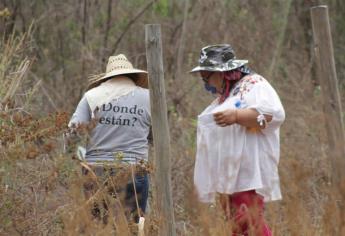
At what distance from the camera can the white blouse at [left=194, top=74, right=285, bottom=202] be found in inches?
223

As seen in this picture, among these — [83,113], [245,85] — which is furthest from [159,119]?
[83,113]

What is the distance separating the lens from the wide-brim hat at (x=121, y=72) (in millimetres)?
6117

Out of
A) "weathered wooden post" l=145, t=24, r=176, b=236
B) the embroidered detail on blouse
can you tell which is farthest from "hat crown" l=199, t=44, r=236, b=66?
"weathered wooden post" l=145, t=24, r=176, b=236

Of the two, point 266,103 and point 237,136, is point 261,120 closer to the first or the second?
point 266,103

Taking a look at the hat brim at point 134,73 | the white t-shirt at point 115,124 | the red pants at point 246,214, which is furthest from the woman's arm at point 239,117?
the hat brim at point 134,73

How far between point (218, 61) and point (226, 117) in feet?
1.48

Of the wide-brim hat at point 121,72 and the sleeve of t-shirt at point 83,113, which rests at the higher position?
the wide-brim hat at point 121,72

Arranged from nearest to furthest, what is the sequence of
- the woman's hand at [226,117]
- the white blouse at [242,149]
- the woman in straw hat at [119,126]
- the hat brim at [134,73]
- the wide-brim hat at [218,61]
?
the woman's hand at [226,117]
the white blouse at [242,149]
the wide-brim hat at [218,61]
the woman in straw hat at [119,126]
the hat brim at [134,73]

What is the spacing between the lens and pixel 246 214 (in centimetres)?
425

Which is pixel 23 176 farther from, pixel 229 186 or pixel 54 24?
pixel 54 24

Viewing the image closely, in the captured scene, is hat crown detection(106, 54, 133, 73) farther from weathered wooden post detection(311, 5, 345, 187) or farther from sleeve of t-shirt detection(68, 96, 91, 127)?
weathered wooden post detection(311, 5, 345, 187)

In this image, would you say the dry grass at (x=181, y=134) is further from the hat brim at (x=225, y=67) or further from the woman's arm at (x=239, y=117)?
the hat brim at (x=225, y=67)

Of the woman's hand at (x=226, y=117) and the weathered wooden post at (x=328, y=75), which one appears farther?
the weathered wooden post at (x=328, y=75)

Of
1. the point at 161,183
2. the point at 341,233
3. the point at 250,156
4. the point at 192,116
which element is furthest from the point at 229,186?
the point at 192,116
